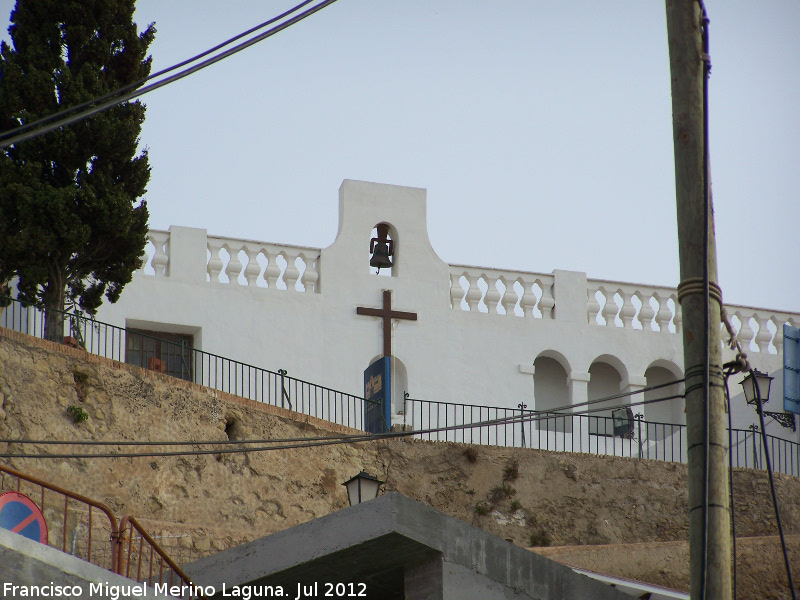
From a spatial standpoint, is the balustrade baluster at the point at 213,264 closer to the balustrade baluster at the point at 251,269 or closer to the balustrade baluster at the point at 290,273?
the balustrade baluster at the point at 251,269

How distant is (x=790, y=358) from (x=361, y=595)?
12.8 meters

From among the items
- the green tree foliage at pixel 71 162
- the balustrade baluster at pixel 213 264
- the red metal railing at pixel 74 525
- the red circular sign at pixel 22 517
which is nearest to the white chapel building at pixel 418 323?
the balustrade baluster at pixel 213 264

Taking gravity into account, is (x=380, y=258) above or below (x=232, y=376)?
above

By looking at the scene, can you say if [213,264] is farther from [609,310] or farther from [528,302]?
[609,310]

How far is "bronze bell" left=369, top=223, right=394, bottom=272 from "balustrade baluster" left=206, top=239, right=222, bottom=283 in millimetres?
2805

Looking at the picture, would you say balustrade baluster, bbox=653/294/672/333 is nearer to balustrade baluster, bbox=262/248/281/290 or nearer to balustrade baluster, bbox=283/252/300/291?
balustrade baluster, bbox=283/252/300/291

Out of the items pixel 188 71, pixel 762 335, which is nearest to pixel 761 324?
pixel 762 335

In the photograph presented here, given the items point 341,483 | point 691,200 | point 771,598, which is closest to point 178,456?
point 341,483

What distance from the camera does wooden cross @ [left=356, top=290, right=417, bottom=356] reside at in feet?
78.9

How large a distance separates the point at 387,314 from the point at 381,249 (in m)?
1.29

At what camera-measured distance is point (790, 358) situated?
24.1 metres

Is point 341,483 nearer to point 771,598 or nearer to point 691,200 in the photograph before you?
point 771,598

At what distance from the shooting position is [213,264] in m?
23.6

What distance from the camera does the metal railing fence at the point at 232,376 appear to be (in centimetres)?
2158
